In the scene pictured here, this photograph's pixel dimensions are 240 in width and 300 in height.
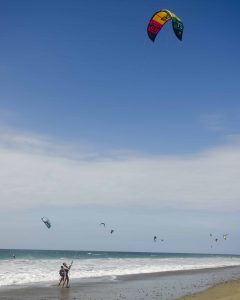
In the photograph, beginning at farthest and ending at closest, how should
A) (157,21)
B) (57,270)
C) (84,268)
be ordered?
(84,268), (57,270), (157,21)

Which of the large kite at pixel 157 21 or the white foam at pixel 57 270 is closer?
the large kite at pixel 157 21

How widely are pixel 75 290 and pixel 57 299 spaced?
352 cm

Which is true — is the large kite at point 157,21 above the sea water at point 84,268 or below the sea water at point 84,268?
above

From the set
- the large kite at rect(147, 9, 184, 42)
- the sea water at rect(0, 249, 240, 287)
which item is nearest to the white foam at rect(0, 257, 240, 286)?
the sea water at rect(0, 249, 240, 287)

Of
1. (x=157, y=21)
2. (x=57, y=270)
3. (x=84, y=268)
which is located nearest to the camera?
(x=157, y=21)

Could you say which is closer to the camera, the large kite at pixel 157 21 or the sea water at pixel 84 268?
the large kite at pixel 157 21

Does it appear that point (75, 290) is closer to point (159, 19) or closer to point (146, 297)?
point (146, 297)

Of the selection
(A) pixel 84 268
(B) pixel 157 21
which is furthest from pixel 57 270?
(B) pixel 157 21

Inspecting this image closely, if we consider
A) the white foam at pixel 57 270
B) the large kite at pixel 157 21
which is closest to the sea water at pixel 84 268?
the white foam at pixel 57 270

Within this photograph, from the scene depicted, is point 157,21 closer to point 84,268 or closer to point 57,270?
point 57,270

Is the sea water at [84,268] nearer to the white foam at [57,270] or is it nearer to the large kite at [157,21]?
Result: the white foam at [57,270]

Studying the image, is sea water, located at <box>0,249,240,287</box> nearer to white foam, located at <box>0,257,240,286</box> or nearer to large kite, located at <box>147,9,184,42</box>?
white foam, located at <box>0,257,240,286</box>

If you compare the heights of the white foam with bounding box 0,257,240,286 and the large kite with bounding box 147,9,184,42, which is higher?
the large kite with bounding box 147,9,184,42

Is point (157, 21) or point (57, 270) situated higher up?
point (157, 21)
